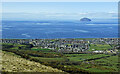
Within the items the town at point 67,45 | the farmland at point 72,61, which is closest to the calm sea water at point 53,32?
the town at point 67,45

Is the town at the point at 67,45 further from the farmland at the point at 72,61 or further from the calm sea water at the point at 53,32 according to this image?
the calm sea water at the point at 53,32

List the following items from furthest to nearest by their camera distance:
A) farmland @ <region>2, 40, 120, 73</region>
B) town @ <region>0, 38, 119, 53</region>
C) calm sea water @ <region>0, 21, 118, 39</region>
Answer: calm sea water @ <region>0, 21, 118, 39</region> < town @ <region>0, 38, 119, 53</region> < farmland @ <region>2, 40, 120, 73</region>

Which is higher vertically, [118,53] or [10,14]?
[10,14]

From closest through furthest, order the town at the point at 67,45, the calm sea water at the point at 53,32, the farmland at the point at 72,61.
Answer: the farmland at the point at 72,61
the town at the point at 67,45
the calm sea water at the point at 53,32

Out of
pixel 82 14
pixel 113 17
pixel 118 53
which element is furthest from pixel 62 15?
pixel 118 53

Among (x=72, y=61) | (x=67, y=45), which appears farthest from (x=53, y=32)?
(x=72, y=61)

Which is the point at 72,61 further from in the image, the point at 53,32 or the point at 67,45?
the point at 53,32

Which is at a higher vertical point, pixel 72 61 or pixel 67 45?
pixel 67 45

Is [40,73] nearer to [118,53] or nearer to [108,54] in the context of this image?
[108,54]

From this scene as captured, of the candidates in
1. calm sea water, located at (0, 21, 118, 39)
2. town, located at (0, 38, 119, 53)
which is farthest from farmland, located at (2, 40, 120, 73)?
calm sea water, located at (0, 21, 118, 39)

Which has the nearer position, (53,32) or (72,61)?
(72,61)

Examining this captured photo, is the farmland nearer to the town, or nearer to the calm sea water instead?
the town
